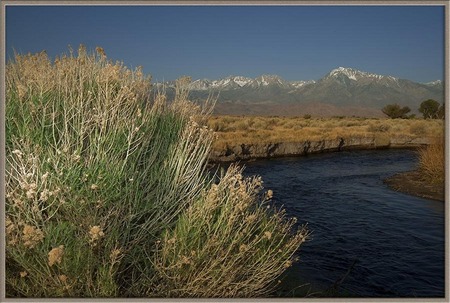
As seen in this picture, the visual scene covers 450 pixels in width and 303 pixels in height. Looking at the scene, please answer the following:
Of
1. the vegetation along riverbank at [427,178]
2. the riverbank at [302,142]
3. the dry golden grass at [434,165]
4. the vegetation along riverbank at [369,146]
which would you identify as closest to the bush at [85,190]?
the vegetation along riverbank at [369,146]

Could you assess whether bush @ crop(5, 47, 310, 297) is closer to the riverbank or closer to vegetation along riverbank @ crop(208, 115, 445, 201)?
vegetation along riverbank @ crop(208, 115, 445, 201)

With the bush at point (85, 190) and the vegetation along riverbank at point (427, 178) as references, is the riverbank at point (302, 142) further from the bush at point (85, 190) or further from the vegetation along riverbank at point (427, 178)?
the bush at point (85, 190)

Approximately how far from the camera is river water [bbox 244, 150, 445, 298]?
5.62 meters

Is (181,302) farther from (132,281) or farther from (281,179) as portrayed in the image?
(281,179)

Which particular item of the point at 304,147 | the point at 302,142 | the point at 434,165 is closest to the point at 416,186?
the point at 434,165

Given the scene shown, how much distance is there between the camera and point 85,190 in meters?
3.64

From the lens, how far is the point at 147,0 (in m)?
3.89

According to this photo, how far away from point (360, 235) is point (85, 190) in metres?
5.76

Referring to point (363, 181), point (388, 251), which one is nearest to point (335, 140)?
point (363, 181)

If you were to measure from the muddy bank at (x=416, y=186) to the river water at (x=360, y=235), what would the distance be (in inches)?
10.7

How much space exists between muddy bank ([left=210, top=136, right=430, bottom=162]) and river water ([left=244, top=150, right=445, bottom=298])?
246 cm

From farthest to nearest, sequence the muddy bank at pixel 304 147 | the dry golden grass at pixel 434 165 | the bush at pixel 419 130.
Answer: the bush at pixel 419 130 → the muddy bank at pixel 304 147 → the dry golden grass at pixel 434 165

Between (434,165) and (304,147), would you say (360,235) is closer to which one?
(434,165)

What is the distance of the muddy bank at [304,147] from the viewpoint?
16714 mm
